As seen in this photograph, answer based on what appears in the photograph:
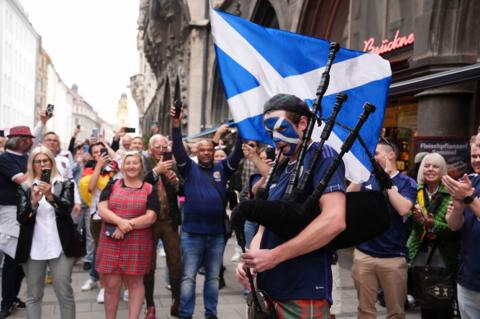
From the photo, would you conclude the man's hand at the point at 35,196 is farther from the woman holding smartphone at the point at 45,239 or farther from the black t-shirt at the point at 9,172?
the black t-shirt at the point at 9,172

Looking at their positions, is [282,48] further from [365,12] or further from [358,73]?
[365,12]

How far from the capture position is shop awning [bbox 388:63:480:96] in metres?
5.73

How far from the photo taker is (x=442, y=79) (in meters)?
6.16

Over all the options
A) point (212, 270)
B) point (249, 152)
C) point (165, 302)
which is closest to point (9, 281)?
point (165, 302)

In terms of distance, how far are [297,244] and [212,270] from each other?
3450mm

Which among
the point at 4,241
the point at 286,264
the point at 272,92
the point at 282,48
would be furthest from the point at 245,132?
the point at 4,241

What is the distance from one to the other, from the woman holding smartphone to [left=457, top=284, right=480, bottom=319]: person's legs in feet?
10.4

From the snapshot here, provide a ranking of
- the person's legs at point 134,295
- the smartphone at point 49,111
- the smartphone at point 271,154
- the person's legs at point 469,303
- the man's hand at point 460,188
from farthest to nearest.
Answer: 1. the smartphone at point 49,111
2. the smartphone at point 271,154
3. the person's legs at point 134,295
4. the person's legs at point 469,303
5. the man's hand at point 460,188

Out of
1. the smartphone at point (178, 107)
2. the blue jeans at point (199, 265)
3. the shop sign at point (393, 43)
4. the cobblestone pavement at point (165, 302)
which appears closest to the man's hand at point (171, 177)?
the blue jeans at point (199, 265)

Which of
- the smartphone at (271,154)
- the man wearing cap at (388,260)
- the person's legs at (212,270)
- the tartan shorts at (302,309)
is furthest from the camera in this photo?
the smartphone at (271,154)

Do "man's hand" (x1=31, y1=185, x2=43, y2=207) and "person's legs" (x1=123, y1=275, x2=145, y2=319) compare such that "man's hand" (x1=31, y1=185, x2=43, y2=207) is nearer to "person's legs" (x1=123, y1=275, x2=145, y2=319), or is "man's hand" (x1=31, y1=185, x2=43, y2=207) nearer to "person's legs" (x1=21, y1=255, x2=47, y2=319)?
"person's legs" (x1=21, y1=255, x2=47, y2=319)

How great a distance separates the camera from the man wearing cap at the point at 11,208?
5.54 m

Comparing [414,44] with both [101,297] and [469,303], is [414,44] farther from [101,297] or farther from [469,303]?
[101,297]

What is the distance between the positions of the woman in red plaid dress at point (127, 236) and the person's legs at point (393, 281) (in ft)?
7.09
